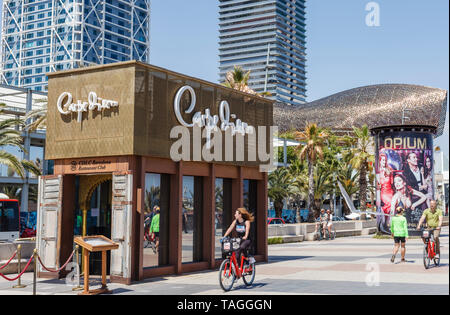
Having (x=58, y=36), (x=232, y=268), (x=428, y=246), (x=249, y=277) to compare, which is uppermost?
(x=58, y=36)

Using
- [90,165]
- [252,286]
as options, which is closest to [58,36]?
[90,165]

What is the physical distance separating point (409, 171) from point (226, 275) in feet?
78.6

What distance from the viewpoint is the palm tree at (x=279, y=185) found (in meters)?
59.5

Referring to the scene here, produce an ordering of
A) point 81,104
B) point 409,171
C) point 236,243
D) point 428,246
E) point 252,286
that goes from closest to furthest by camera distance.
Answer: point 236,243, point 252,286, point 81,104, point 428,246, point 409,171

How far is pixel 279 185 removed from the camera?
60031 mm

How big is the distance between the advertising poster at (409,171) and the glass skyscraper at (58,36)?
457 ft

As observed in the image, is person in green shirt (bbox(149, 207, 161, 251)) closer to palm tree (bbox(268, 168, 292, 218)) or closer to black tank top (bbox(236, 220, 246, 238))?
black tank top (bbox(236, 220, 246, 238))

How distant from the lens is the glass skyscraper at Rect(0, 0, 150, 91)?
166m

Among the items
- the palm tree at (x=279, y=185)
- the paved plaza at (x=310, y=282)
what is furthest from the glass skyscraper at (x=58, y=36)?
the paved plaza at (x=310, y=282)

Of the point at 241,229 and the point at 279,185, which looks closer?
the point at 241,229

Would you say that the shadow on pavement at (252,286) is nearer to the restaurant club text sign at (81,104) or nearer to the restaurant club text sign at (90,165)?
the restaurant club text sign at (90,165)

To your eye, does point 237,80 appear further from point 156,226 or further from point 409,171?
point 156,226

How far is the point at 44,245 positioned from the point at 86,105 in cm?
403

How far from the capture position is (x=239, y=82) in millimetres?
42969
